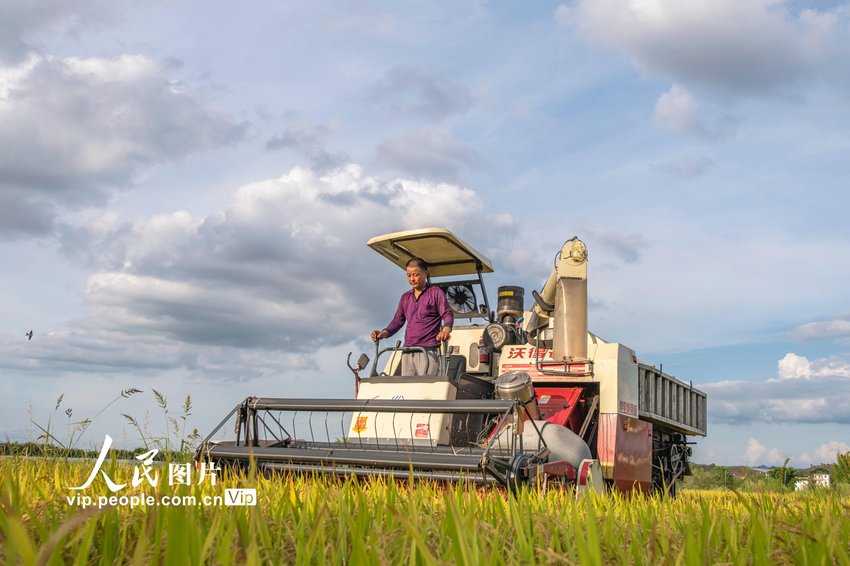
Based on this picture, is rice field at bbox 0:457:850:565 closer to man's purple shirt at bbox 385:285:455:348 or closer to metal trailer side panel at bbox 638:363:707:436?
man's purple shirt at bbox 385:285:455:348

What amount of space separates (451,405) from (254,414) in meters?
2.32

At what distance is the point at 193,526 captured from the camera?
2.01 meters

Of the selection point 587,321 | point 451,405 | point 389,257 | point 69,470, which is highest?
point 389,257

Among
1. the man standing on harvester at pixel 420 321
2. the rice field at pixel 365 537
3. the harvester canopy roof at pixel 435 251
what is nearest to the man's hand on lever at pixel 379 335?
the man standing on harvester at pixel 420 321

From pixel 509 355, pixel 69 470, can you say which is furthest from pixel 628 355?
pixel 69 470

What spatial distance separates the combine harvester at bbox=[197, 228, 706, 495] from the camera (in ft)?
21.8

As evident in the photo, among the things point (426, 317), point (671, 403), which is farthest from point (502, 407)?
point (671, 403)

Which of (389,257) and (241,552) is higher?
(389,257)

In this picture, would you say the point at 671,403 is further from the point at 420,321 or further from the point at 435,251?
the point at 420,321

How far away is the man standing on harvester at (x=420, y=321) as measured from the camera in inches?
376

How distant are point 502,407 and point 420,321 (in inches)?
129

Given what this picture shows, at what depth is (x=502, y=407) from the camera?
6.61 meters

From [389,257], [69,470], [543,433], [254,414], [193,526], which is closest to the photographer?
[193,526]

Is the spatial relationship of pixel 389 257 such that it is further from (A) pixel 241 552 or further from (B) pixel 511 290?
(A) pixel 241 552
